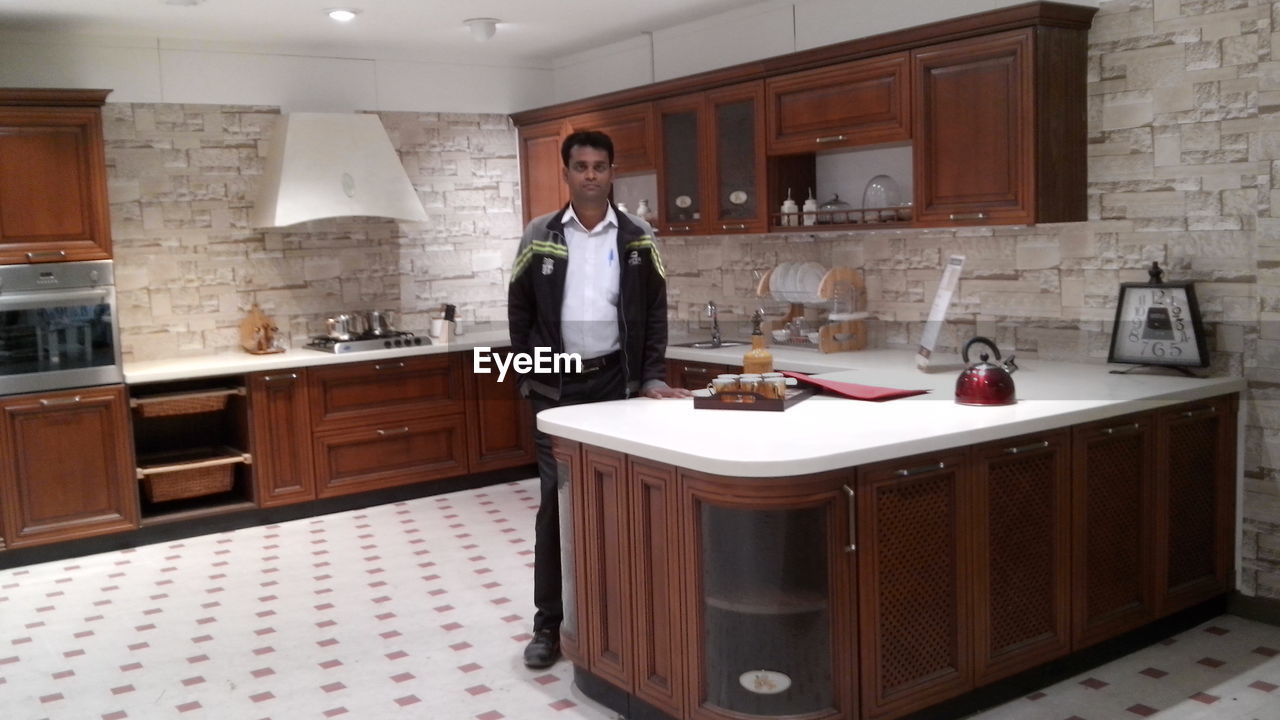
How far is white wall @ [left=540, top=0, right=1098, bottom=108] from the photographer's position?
499 cm

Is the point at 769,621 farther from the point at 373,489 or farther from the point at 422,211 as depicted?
the point at 422,211

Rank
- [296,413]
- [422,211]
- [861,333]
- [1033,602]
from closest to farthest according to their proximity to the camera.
A: [1033,602] → [861,333] → [296,413] → [422,211]

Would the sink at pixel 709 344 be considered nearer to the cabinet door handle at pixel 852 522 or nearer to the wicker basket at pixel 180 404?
the wicker basket at pixel 180 404

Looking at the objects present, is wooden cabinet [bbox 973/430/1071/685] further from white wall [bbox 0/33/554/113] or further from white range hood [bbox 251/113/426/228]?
white wall [bbox 0/33/554/113]

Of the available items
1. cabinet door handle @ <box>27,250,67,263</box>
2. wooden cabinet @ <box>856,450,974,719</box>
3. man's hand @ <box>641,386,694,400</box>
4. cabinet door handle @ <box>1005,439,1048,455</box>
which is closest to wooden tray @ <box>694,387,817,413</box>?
man's hand @ <box>641,386,694,400</box>

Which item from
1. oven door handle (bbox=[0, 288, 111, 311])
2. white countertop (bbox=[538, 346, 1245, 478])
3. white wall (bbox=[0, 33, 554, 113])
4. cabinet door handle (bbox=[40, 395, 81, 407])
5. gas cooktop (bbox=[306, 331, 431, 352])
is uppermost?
white wall (bbox=[0, 33, 554, 113])

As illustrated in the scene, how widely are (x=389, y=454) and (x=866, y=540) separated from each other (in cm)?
388

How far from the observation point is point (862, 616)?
113 inches

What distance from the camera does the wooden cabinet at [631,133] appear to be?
6047 mm

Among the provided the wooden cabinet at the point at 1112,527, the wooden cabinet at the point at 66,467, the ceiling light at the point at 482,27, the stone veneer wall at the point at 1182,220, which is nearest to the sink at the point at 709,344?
the stone veneer wall at the point at 1182,220

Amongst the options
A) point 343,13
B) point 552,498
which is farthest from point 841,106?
point 343,13

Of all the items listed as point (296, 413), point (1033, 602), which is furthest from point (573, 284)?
point (296, 413)

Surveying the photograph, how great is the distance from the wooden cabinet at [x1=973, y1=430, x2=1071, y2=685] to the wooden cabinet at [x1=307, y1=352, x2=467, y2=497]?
3.81 meters

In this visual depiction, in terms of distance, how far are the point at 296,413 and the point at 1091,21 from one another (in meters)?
4.15
